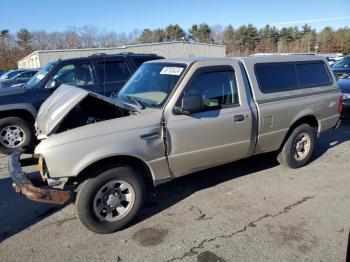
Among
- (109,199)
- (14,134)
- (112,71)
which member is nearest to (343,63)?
(112,71)

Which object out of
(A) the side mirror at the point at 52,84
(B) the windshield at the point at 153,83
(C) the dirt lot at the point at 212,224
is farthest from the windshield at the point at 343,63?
(A) the side mirror at the point at 52,84

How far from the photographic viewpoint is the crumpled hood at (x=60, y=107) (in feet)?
12.7

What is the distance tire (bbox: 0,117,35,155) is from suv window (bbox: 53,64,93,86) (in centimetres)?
125

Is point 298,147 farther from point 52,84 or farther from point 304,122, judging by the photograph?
point 52,84

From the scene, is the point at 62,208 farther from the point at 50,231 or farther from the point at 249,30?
the point at 249,30

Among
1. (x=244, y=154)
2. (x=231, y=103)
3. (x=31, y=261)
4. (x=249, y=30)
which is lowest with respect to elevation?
(x=31, y=261)

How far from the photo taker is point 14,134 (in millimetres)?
7242

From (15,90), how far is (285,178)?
556cm

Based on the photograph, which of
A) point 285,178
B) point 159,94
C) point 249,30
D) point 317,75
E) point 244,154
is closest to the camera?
point 159,94

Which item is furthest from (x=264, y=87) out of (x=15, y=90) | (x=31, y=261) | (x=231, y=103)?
(x=15, y=90)

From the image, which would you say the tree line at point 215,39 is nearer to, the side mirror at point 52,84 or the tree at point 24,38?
the tree at point 24,38

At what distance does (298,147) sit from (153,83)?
109 inches

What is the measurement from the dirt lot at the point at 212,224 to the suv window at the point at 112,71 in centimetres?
315

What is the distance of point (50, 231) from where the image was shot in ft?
13.1
